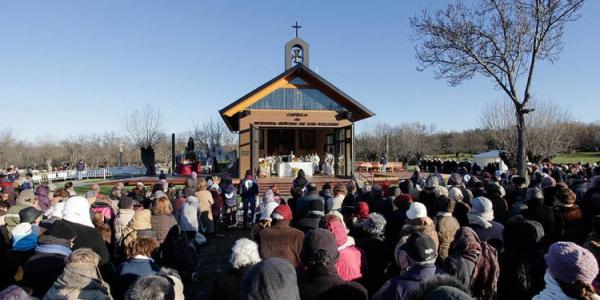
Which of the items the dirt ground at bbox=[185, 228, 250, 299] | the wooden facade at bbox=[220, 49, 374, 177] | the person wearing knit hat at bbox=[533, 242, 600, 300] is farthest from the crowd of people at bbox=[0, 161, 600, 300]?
the wooden facade at bbox=[220, 49, 374, 177]

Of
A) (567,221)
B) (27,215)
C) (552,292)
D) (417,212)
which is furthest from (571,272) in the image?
(27,215)

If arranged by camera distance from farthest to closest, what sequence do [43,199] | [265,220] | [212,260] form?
[212,260]
[43,199]
[265,220]

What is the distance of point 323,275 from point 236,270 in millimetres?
744

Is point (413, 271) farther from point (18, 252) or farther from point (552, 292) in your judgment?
point (18, 252)

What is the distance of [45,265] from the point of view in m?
3.86

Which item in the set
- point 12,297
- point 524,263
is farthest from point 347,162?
point 12,297

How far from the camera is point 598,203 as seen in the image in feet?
17.5

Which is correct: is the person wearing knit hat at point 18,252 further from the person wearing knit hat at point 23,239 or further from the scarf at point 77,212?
the scarf at point 77,212

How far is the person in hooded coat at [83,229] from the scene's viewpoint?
478cm

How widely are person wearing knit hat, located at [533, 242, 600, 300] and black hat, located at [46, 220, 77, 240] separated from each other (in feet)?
15.5

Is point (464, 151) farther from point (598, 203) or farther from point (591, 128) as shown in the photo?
point (598, 203)

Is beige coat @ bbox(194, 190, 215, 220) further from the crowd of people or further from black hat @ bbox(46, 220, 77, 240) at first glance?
black hat @ bbox(46, 220, 77, 240)

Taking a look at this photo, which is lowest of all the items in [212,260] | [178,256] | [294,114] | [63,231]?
[212,260]

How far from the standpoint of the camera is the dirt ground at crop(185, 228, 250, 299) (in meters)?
6.10
